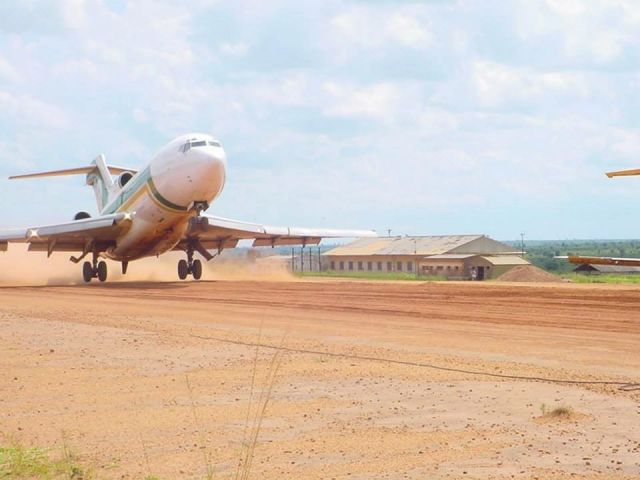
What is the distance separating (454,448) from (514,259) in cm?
7024

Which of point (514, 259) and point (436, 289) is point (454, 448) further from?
point (514, 259)

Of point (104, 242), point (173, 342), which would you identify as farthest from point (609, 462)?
point (104, 242)

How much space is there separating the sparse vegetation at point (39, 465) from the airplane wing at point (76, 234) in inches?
1186

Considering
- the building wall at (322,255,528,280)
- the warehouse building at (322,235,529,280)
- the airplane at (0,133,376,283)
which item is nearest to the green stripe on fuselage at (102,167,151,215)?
the airplane at (0,133,376,283)

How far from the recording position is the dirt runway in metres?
7.43

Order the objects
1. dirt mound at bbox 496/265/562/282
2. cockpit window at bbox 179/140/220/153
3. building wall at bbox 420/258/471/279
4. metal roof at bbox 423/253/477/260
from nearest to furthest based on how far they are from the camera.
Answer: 1. cockpit window at bbox 179/140/220/153
2. dirt mound at bbox 496/265/562/282
3. building wall at bbox 420/258/471/279
4. metal roof at bbox 423/253/477/260

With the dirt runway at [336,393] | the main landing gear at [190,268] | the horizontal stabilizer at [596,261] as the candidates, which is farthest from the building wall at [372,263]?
the horizontal stabilizer at [596,261]

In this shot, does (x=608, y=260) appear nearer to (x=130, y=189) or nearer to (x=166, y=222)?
(x=166, y=222)

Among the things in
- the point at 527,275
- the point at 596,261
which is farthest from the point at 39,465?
the point at 527,275

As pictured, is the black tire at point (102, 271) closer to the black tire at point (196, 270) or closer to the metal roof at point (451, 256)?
the black tire at point (196, 270)

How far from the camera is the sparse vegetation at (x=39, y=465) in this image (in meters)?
7.17

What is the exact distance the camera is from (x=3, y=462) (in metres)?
7.52

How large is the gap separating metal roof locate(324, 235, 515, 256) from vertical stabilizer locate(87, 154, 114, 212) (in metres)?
41.2

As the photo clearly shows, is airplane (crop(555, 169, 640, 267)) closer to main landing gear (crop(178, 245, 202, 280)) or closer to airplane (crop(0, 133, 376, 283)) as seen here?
airplane (crop(0, 133, 376, 283))
